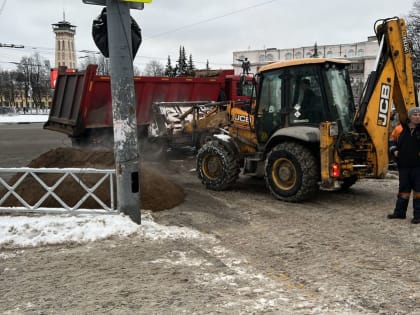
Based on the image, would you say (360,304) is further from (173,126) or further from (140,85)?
(140,85)

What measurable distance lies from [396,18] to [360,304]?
514cm

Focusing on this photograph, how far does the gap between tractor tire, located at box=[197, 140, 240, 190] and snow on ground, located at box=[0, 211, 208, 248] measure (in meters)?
2.69

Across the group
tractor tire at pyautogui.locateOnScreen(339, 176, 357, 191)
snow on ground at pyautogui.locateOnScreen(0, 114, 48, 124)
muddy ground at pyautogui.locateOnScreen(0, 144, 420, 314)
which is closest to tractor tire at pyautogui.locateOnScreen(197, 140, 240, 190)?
muddy ground at pyautogui.locateOnScreen(0, 144, 420, 314)

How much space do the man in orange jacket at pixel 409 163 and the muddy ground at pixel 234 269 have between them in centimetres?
22

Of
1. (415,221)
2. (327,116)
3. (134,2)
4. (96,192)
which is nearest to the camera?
(134,2)

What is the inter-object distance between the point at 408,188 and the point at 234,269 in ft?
10.7

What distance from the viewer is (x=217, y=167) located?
8750 mm

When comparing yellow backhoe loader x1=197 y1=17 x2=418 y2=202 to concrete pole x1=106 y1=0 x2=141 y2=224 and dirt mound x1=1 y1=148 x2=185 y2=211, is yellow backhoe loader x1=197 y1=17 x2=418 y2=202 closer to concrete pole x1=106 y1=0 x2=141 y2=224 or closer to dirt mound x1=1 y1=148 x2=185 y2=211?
dirt mound x1=1 y1=148 x2=185 y2=211

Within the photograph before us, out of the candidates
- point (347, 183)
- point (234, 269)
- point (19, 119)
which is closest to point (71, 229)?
point (234, 269)

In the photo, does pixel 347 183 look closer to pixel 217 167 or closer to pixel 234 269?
pixel 217 167

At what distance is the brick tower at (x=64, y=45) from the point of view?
197 feet

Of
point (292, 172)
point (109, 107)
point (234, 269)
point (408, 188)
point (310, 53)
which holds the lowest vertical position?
point (234, 269)

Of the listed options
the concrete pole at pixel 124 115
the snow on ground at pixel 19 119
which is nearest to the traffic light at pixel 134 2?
the concrete pole at pixel 124 115

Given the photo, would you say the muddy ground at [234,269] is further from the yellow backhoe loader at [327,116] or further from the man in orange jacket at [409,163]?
the yellow backhoe loader at [327,116]
